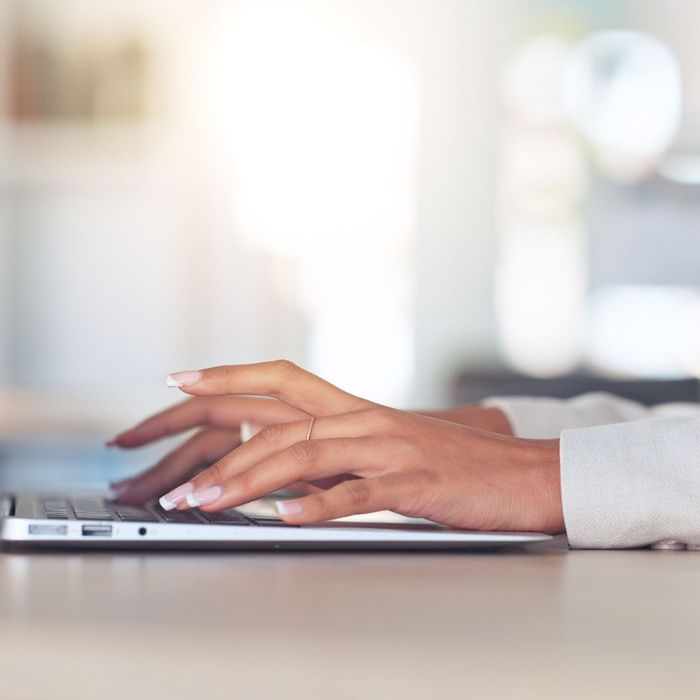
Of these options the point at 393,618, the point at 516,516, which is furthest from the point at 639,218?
the point at 393,618

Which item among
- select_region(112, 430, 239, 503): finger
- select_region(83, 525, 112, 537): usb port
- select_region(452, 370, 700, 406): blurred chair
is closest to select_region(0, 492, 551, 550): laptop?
select_region(83, 525, 112, 537): usb port

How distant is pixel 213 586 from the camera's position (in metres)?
0.58

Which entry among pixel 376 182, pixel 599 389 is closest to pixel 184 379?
pixel 599 389

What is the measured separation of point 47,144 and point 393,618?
4.50 m

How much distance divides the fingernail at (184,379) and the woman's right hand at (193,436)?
1.01 ft

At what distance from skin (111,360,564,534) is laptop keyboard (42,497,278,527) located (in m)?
0.02

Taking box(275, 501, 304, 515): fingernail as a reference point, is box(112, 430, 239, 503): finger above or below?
below

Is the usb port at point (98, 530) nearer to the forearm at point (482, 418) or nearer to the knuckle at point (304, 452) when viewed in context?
the knuckle at point (304, 452)

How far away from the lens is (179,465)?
1.16 meters

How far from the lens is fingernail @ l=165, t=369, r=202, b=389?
2.68 ft

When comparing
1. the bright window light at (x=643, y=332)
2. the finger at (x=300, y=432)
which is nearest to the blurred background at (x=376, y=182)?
the bright window light at (x=643, y=332)

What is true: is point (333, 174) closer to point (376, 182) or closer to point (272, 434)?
point (376, 182)

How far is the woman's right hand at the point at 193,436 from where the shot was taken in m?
1.14

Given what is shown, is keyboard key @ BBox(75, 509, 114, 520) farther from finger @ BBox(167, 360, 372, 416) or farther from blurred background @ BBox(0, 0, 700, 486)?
blurred background @ BBox(0, 0, 700, 486)
